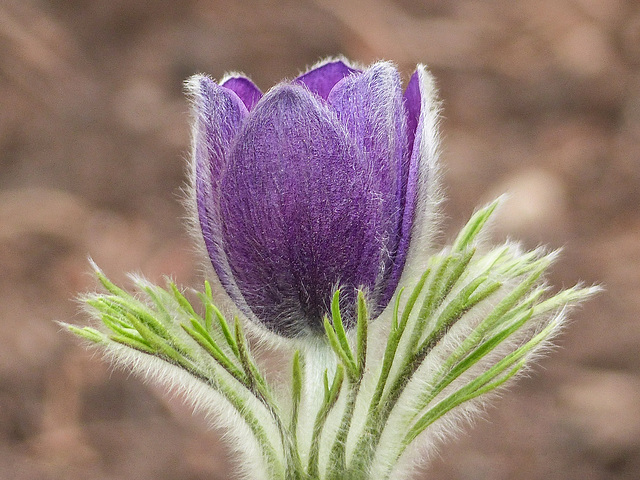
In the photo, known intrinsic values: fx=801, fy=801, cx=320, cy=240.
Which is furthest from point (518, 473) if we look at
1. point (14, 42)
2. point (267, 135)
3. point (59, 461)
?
point (14, 42)

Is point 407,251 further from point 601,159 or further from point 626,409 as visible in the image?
point 601,159

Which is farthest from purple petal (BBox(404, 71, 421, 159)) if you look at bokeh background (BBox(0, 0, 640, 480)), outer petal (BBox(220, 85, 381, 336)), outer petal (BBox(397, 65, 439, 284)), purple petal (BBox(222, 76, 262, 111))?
bokeh background (BBox(0, 0, 640, 480))

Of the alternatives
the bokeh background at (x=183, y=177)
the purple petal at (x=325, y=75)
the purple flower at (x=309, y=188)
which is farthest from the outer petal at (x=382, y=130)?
Answer: the bokeh background at (x=183, y=177)

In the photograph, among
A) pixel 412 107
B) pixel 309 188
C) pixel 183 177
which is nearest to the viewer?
pixel 309 188

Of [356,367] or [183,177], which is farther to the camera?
[183,177]

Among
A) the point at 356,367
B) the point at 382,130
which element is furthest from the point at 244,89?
the point at 356,367

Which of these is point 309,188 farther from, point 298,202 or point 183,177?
point 183,177

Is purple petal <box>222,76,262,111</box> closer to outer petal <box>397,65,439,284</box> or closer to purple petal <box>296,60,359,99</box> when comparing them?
purple petal <box>296,60,359,99</box>
